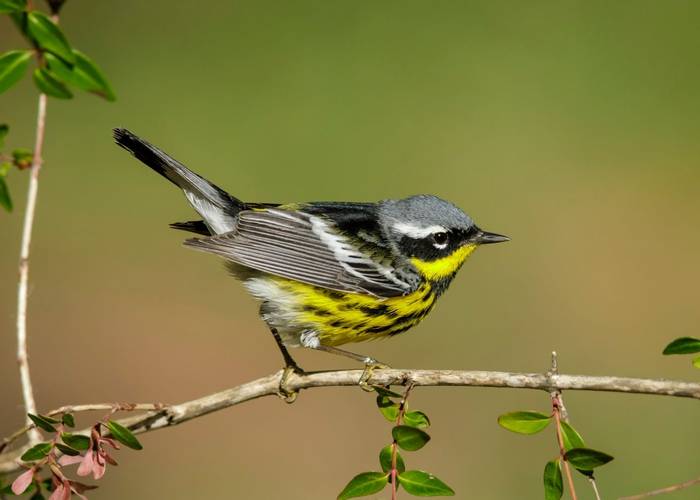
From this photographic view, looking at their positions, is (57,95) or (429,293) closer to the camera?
(57,95)

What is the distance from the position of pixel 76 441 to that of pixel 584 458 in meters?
1.22

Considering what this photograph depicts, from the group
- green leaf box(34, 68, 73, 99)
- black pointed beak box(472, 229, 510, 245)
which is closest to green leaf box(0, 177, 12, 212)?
green leaf box(34, 68, 73, 99)

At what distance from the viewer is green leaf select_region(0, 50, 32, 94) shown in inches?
96.0

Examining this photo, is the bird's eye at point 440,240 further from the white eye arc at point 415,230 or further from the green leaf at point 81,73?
the green leaf at point 81,73

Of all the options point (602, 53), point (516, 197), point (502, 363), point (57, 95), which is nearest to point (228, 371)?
point (502, 363)

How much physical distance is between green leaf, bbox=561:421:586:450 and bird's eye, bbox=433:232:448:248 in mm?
1679

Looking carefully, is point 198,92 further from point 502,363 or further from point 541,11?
point 502,363

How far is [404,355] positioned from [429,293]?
2.84 m

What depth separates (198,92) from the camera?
9266 mm

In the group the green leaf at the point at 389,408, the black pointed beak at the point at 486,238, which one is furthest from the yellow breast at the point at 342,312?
the green leaf at the point at 389,408

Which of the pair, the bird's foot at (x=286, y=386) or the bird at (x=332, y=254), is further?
the bird at (x=332, y=254)

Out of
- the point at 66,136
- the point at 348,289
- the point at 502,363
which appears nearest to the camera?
the point at 348,289

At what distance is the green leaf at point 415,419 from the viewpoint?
251 cm

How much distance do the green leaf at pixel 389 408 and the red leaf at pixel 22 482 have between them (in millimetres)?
918
